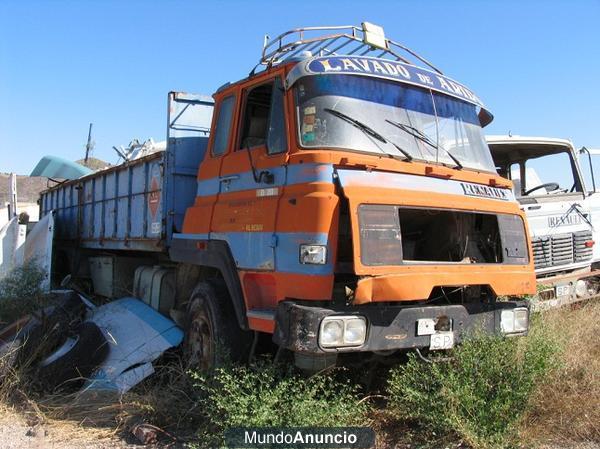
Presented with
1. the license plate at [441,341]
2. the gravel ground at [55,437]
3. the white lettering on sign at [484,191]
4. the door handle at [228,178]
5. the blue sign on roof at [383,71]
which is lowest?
the gravel ground at [55,437]

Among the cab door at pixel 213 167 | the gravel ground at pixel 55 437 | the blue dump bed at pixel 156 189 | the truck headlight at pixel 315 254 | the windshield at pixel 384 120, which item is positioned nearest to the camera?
the truck headlight at pixel 315 254

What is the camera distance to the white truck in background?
22.9 feet

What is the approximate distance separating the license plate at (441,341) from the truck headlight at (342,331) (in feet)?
1.86

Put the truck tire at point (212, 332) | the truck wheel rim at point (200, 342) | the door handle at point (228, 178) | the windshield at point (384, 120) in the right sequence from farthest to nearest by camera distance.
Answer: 1. the truck wheel rim at point (200, 342)
2. the door handle at point (228, 178)
3. the truck tire at point (212, 332)
4. the windshield at point (384, 120)

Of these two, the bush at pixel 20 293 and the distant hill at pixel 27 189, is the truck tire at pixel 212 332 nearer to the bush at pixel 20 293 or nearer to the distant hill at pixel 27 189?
the bush at pixel 20 293

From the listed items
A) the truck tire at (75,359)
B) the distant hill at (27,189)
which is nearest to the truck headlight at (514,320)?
the truck tire at (75,359)

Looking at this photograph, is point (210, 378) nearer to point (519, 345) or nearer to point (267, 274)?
point (267, 274)

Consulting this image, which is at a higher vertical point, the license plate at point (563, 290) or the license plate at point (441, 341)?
the license plate at point (563, 290)

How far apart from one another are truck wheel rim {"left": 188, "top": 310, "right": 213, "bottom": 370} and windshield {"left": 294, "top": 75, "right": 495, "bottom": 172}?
188cm

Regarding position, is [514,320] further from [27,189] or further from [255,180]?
[27,189]

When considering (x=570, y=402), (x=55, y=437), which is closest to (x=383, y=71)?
(x=570, y=402)

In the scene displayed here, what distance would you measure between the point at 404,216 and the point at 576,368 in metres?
1.99

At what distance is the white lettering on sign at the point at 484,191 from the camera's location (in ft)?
14.1

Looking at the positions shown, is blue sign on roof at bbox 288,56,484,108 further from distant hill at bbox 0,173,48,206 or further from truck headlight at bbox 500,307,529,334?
distant hill at bbox 0,173,48,206
